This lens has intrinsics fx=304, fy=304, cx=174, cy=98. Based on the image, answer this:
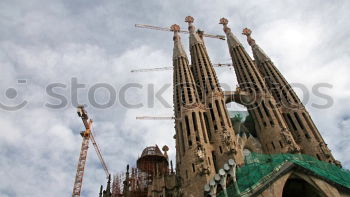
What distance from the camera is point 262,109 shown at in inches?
1671

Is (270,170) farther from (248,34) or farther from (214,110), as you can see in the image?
(248,34)

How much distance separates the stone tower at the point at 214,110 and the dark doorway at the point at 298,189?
19.5 feet

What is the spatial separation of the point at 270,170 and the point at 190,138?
448 inches

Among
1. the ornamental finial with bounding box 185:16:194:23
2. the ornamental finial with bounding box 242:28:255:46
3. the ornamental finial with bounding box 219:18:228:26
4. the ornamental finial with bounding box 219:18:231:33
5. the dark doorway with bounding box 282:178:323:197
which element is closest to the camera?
the dark doorway with bounding box 282:178:323:197

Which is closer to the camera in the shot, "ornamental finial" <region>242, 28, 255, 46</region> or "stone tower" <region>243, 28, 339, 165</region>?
"stone tower" <region>243, 28, 339, 165</region>

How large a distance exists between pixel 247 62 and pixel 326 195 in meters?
28.2

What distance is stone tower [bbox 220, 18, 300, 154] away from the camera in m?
37.5

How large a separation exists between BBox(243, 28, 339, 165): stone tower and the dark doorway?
7.97 metres

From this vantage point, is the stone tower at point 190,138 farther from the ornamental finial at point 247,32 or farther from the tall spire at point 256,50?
the ornamental finial at point 247,32

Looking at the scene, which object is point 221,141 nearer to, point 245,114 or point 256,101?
point 256,101

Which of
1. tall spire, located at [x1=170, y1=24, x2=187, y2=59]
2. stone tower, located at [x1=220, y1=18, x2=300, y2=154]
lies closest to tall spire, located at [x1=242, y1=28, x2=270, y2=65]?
stone tower, located at [x1=220, y1=18, x2=300, y2=154]

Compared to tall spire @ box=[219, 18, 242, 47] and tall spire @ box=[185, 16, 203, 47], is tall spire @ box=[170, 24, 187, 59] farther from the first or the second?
tall spire @ box=[219, 18, 242, 47]

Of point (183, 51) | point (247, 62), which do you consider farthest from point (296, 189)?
point (183, 51)

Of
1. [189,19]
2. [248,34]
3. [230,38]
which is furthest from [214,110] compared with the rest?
[189,19]
